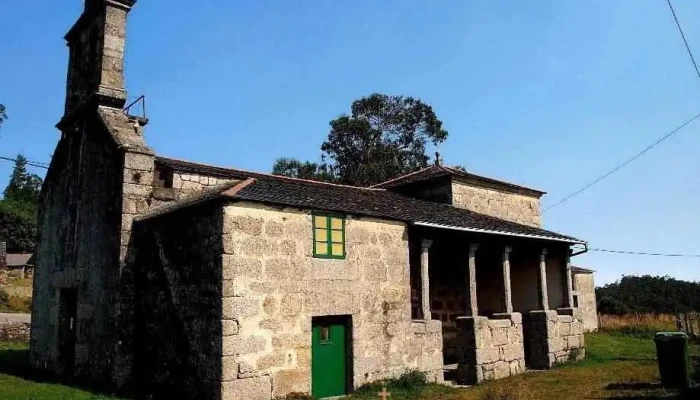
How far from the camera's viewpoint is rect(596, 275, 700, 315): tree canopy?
4019 centimetres

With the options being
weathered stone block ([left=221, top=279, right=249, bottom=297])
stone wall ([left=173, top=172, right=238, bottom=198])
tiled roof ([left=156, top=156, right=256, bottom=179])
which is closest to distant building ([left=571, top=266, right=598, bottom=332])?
tiled roof ([left=156, top=156, right=256, bottom=179])

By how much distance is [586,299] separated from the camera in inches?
1068

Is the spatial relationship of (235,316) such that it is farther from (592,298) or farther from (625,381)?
(592,298)

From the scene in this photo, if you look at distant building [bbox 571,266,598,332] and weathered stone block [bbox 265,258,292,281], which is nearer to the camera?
weathered stone block [bbox 265,258,292,281]

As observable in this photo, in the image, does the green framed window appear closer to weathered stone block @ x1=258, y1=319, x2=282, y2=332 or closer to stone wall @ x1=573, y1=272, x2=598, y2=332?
weathered stone block @ x1=258, y1=319, x2=282, y2=332

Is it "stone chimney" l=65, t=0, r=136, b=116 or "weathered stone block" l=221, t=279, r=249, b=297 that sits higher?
"stone chimney" l=65, t=0, r=136, b=116

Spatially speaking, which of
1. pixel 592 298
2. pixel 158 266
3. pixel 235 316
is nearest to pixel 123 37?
pixel 158 266

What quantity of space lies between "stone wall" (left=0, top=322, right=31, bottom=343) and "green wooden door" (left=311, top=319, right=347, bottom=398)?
16.2 metres

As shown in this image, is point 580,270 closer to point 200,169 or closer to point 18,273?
point 200,169

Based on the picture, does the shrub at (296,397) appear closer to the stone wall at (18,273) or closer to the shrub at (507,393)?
the shrub at (507,393)

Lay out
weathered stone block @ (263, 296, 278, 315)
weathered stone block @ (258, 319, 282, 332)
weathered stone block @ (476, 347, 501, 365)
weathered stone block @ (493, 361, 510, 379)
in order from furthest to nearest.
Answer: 1. weathered stone block @ (493, 361, 510, 379)
2. weathered stone block @ (476, 347, 501, 365)
3. weathered stone block @ (263, 296, 278, 315)
4. weathered stone block @ (258, 319, 282, 332)

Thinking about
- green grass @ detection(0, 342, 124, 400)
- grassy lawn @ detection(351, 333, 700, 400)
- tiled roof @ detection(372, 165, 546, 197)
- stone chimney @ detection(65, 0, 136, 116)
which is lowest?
grassy lawn @ detection(351, 333, 700, 400)

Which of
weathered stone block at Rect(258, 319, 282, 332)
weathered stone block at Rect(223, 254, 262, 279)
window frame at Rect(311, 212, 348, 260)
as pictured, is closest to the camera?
weathered stone block at Rect(223, 254, 262, 279)

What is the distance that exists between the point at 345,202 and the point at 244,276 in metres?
3.40
